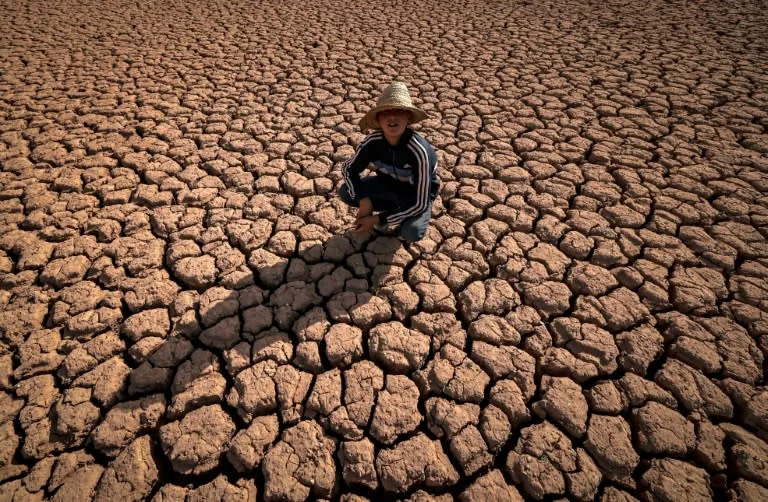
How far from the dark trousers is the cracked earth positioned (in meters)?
0.16

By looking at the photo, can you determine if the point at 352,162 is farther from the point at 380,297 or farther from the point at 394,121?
the point at 380,297

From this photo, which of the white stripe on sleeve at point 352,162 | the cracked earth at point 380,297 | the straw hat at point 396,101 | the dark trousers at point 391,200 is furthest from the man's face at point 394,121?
the cracked earth at point 380,297

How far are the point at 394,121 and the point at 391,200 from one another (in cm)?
52

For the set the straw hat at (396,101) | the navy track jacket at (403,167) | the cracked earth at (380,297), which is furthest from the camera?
the navy track jacket at (403,167)

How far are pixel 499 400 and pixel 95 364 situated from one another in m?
1.71

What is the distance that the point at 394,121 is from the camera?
165 centimetres

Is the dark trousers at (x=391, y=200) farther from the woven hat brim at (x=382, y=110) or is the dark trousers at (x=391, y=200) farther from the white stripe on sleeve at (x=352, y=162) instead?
the woven hat brim at (x=382, y=110)

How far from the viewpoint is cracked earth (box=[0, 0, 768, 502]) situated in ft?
4.17

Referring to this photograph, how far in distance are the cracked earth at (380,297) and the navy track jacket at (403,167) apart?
0.93 feet

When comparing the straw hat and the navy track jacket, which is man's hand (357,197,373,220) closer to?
the navy track jacket

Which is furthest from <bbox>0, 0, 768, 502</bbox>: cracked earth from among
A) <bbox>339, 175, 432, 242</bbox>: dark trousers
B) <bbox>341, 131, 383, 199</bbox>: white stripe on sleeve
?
<bbox>341, 131, 383, 199</bbox>: white stripe on sleeve

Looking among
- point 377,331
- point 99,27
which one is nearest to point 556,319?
point 377,331

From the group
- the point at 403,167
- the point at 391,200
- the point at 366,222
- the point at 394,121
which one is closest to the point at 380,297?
the point at 366,222

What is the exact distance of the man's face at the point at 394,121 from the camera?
65.2 inches
